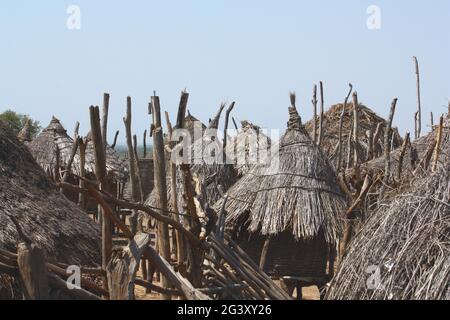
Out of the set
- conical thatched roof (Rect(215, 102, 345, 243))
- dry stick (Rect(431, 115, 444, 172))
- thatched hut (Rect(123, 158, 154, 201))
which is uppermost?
dry stick (Rect(431, 115, 444, 172))

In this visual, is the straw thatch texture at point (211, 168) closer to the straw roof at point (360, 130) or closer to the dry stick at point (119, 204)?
the straw roof at point (360, 130)

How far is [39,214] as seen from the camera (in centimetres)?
778

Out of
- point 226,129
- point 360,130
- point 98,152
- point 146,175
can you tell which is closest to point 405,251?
point 98,152

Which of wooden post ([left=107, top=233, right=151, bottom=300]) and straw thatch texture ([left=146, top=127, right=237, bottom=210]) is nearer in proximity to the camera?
wooden post ([left=107, top=233, right=151, bottom=300])

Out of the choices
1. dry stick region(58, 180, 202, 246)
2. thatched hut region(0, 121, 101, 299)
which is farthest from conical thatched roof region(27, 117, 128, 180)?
dry stick region(58, 180, 202, 246)

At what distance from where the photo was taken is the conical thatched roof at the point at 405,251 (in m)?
4.52

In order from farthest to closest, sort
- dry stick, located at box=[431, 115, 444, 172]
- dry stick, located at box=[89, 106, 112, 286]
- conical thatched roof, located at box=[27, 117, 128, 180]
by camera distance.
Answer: conical thatched roof, located at box=[27, 117, 128, 180] < dry stick, located at box=[89, 106, 112, 286] < dry stick, located at box=[431, 115, 444, 172]

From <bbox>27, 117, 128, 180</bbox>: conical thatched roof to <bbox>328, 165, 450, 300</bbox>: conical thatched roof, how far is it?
1316 cm

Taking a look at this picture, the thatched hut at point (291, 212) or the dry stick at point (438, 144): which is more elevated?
the dry stick at point (438, 144)

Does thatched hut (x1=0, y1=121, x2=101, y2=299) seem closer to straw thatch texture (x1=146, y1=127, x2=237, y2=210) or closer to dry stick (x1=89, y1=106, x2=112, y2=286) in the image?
dry stick (x1=89, y1=106, x2=112, y2=286)

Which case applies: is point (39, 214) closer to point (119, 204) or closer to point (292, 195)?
point (119, 204)

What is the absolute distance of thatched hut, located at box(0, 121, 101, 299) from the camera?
7363 millimetres

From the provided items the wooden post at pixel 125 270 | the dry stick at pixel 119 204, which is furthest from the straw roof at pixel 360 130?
the wooden post at pixel 125 270
